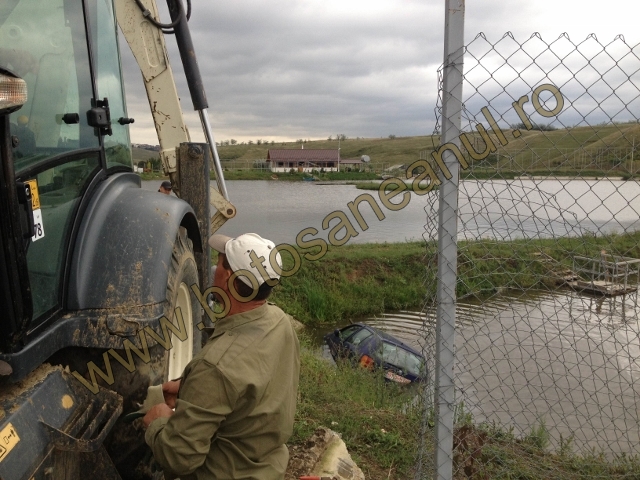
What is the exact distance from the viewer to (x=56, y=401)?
192 cm

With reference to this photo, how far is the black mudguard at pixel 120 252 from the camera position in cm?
225

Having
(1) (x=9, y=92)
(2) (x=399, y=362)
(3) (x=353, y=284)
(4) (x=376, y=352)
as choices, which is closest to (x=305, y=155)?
(3) (x=353, y=284)

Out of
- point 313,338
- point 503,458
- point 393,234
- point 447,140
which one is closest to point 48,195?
point 447,140

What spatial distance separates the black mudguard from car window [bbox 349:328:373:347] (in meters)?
7.70

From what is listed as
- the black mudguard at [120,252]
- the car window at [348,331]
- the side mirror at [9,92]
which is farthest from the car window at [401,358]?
the side mirror at [9,92]

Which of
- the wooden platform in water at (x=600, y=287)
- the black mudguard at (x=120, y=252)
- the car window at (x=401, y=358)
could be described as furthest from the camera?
the car window at (x=401, y=358)

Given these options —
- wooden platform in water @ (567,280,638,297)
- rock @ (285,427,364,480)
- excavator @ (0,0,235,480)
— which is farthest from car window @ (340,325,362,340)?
excavator @ (0,0,235,480)

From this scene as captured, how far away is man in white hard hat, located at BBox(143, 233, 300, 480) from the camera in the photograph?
183 cm

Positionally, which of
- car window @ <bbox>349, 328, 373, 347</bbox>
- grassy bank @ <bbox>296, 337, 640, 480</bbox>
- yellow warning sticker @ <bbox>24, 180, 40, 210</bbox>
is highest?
yellow warning sticker @ <bbox>24, 180, 40, 210</bbox>

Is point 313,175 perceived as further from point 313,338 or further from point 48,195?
point 48,195

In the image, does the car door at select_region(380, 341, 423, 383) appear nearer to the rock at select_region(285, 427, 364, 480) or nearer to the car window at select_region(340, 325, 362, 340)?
the car window at select_region(340, 325, 362, 340)

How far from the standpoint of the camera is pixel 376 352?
358 inches

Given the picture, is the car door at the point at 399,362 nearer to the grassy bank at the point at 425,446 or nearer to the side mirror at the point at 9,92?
the grassy bank at the point at 425,446

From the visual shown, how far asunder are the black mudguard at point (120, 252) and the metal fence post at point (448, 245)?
1274mm
